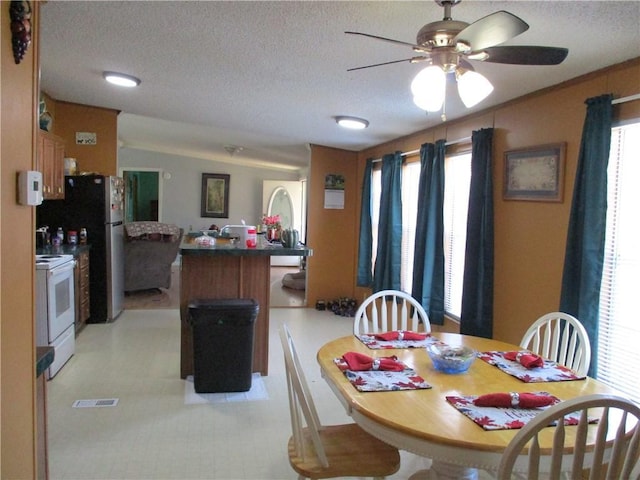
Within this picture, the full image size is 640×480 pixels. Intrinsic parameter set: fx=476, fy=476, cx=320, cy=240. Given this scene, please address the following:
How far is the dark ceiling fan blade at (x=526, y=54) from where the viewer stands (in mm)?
1724

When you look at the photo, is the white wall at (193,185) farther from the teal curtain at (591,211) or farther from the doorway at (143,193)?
the teal curtain at (591,211)

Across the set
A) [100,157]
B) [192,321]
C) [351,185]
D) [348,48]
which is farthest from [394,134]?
[100,157]

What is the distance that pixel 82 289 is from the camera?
4.83 meters

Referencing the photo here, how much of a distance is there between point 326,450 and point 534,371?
0.93m

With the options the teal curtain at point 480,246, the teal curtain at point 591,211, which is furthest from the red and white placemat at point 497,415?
the teal curtain at point 480,246

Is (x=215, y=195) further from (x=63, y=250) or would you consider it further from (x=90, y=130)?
(x=63, y=250)

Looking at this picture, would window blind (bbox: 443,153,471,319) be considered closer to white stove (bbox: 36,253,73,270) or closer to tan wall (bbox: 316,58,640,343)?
tan wall (bbox: 316,58,640,343)

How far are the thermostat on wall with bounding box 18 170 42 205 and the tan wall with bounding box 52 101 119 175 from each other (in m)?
4.59

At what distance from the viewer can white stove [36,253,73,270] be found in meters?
3.46

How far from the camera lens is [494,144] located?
3436mm

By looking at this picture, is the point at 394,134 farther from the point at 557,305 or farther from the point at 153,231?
the point at 153,231

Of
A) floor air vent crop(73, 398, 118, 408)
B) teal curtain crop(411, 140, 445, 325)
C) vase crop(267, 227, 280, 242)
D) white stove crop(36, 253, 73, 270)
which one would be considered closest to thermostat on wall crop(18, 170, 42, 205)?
floor air vent crop(73, 398, 118, 408)

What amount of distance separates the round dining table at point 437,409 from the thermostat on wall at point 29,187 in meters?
1.22

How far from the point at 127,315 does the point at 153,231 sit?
1282 mm
